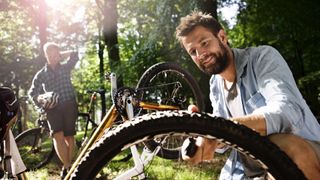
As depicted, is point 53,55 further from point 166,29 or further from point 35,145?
point 166,29

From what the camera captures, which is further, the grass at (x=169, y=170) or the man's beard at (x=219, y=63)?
the grass at (x=169, y=170)

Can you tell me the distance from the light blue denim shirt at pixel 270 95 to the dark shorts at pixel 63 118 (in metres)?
3.45

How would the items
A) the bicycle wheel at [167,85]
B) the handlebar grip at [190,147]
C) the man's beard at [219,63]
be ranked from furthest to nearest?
the bicycle wheel at [167,85], the man's beard at [219,63], the handlebar grip at [190,147]

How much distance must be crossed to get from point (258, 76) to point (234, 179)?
71 cm

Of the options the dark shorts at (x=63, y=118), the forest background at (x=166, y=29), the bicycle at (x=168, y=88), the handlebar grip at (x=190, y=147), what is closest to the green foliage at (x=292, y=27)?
the forest background at (x=166, y=29)

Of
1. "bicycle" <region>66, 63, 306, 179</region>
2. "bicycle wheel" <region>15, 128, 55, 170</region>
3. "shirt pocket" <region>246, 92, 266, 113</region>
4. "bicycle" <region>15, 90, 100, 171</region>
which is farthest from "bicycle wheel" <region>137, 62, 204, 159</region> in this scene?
"bicycle wheel" <region>15, 128, 55, 170</region>

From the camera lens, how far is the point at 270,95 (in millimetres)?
1888

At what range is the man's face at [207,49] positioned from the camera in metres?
2.35

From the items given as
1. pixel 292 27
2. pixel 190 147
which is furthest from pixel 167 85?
pixel 292 27

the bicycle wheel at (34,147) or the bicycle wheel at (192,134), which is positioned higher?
the bicycle wheel at (192,134)

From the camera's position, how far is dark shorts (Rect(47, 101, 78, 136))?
18.1 feet

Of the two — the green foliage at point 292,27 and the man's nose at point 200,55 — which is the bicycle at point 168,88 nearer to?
the man's nose at point 200,55

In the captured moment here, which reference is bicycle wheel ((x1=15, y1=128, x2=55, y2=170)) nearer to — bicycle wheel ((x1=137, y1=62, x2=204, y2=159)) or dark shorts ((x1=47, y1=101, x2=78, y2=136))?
dark shorts ((x1=47, y1=101, x2=78, y2=136))

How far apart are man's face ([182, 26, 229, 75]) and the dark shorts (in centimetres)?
358
